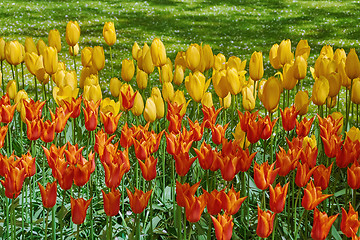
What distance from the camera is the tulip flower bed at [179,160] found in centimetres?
212

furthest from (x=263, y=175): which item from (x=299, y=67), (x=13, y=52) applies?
(x=13, y=52)

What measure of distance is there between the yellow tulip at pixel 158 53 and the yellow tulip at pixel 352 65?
1.14m

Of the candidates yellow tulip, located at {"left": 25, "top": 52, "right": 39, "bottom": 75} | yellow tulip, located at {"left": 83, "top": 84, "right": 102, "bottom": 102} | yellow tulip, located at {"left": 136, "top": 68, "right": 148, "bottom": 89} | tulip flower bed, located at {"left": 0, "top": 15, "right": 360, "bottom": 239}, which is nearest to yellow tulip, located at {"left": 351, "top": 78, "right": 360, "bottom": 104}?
tulip flower bed, located at {"left": 0, "top": 15, "right": 360, "bottom": 239}

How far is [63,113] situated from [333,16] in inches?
432

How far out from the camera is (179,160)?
7.45ft

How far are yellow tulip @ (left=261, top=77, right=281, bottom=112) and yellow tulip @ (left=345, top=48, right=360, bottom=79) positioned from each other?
0.53 m

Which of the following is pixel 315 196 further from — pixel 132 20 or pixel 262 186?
pixel 132 20

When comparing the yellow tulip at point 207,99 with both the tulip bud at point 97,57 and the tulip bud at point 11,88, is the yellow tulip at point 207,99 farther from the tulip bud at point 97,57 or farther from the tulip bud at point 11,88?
the tulip bud at point 11,88

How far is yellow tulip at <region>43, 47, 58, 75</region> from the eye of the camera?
3.48 metres

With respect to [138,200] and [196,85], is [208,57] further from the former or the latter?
[138,200]

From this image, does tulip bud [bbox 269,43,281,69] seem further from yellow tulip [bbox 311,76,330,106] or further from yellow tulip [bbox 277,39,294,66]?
yellow tulip [bbox 311,76,330,106]

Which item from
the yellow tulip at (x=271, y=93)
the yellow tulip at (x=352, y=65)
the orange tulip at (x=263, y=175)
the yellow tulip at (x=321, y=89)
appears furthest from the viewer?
the yellow tulip at (x=352, y=65)

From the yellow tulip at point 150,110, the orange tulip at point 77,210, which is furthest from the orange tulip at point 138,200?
the yellow tulip at point 150,110

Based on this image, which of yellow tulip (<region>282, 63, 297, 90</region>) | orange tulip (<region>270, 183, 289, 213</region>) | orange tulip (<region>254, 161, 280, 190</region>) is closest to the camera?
orange tulip (<region>270, 183, 289, 213</region>)
